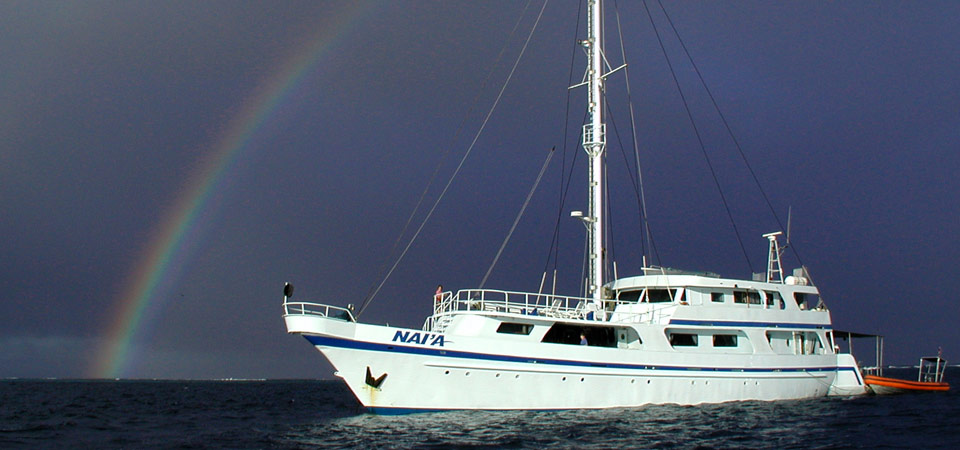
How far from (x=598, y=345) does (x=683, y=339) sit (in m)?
3.89

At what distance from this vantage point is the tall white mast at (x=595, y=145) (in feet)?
Answer: 91.4

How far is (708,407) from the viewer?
84.8 ft

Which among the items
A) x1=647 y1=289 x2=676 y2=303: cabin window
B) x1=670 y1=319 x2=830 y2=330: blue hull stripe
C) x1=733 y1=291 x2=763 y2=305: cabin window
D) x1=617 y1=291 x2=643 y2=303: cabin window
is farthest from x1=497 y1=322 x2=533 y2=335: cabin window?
x1=733 y1=291 x2=763 y2=305: cabin window

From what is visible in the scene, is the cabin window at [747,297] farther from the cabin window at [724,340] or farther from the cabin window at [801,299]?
the cabin window at [801,299]

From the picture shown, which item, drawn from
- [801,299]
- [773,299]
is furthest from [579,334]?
[801,299]

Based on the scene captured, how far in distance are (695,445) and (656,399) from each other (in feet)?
23.6

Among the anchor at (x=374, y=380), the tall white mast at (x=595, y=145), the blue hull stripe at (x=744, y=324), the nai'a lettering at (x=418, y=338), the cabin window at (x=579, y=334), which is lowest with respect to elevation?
the anchor at (x=374, y=380)

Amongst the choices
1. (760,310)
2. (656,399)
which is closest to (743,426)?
(656,399)

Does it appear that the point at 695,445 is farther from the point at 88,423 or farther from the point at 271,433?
the point at 88,423

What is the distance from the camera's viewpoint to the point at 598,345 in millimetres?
25469

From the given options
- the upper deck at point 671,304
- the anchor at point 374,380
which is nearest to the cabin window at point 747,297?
the upper deck at point 671,304

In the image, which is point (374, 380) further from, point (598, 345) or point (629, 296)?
point (629, 296)

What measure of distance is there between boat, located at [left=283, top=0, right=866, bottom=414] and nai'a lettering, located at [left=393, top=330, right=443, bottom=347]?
30mm

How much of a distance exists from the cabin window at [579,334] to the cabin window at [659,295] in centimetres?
319
